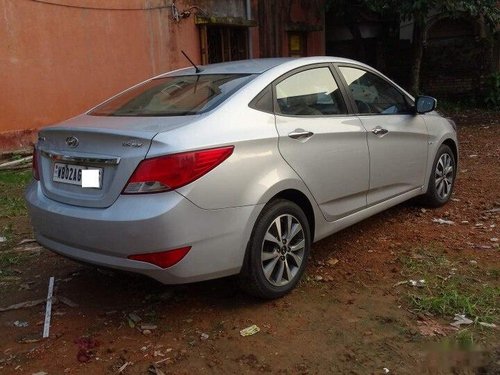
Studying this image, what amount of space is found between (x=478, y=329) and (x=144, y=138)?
213cm

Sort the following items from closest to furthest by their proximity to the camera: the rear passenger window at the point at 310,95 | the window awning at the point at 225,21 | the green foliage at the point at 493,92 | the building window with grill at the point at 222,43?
the rear passenger window at the point at 310,95 → the window awning at the point at 225,21 → the building window with grill at the point at 222,43 → the green foliage at the point at 493,92

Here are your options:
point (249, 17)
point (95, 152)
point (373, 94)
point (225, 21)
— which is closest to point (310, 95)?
point (373, 94)

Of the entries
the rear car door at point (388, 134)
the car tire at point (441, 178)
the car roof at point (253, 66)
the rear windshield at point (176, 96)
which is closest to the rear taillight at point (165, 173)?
the rear windshield at point (176, 96)

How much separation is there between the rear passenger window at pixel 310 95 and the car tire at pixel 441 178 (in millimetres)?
1598

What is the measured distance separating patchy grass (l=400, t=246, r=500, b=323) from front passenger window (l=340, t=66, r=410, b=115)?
3.97 ft

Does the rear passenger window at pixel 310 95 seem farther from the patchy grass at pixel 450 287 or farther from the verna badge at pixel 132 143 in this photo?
the patchy grass at pixel 450 287

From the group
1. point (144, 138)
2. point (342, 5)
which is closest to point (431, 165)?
point (144, 138)

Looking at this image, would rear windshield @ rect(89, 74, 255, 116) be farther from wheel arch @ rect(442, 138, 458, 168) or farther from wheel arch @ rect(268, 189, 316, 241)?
wheel arch @ rect(442, 138, 458, 168)

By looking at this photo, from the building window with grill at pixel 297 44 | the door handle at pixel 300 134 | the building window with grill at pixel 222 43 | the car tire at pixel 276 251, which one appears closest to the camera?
the car tire at pixel 276 251

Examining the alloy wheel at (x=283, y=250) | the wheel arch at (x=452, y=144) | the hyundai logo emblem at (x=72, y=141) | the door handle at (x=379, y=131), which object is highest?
the hyundai logo emblem at (x=72, y=141)

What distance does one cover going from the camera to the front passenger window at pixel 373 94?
4176mm

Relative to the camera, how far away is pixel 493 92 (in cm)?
1367

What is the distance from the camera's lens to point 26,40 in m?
8.00

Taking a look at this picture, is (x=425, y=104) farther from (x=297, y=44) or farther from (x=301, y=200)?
(x=297, y=44)
